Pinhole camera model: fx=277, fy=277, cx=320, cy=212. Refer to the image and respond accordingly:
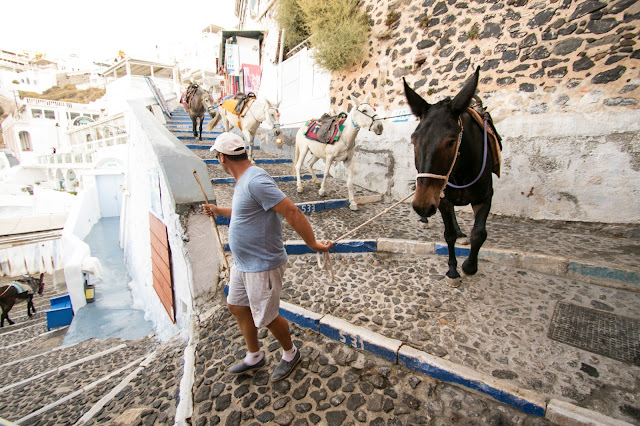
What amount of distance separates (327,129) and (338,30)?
9.74 feet

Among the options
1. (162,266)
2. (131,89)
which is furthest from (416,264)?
(131,89)

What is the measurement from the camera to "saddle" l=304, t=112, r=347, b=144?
535cm

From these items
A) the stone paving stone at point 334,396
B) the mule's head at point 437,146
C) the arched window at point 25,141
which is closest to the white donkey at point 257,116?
the mule's head at point 437,146

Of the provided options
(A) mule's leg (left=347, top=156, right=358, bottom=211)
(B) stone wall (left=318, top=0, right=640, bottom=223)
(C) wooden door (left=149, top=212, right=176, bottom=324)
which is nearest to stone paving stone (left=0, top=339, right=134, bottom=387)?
(C) wooden door (left=149, top=212, right=176, bottom=324)

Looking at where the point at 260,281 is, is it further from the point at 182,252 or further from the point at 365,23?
the point at 365,23

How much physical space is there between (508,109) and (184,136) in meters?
10.2

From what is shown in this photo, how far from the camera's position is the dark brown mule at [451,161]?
2.27 metres

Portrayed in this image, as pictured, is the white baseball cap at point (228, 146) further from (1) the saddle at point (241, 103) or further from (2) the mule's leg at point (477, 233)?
(1) the saddle at point (241, 103)

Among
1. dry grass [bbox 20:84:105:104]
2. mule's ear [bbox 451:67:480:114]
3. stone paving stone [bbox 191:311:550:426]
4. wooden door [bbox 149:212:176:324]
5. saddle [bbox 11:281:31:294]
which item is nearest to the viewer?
stone paving stone [bbox 191:311:550:426]

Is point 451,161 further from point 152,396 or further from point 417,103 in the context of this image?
point 152,396

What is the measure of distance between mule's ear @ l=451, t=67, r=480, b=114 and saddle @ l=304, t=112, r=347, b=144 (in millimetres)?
3111

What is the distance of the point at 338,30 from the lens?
6.61 metres

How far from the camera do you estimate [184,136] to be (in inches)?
411

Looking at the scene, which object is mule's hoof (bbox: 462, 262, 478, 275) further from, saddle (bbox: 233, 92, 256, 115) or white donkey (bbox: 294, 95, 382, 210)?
saddle (bbox: 233, 92, 256, 115)
